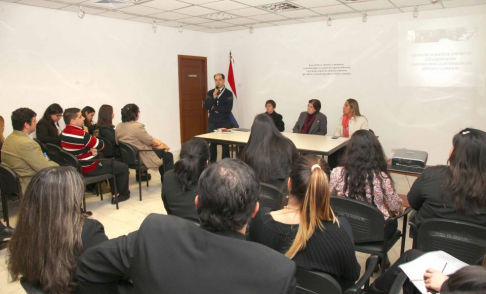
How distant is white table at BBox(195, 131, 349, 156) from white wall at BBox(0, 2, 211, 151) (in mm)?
2186

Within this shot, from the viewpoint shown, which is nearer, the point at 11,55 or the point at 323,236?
the point at 323,236

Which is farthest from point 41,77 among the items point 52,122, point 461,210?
point 461,210

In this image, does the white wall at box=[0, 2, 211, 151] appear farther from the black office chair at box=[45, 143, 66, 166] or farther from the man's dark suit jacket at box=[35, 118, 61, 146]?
the black office chair at box=[45, 143, 66, 166]

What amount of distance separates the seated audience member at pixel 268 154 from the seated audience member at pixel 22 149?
211 centimetres

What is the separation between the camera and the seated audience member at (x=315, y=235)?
1333 mm

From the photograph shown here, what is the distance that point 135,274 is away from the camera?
36.8 inches

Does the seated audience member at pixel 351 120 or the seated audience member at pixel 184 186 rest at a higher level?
the seated audience member at pixel 351 120

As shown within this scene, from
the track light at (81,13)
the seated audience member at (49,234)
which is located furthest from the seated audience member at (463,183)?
the track light at (81,13)

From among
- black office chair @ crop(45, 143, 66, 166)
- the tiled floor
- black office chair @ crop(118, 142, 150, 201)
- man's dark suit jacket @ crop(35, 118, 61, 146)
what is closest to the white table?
black office chair @ crop(118, 142, 150, 201)

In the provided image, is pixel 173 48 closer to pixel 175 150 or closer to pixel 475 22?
pixel 175 150

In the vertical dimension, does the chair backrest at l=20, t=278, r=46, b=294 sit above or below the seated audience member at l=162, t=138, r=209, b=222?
below

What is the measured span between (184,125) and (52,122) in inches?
123

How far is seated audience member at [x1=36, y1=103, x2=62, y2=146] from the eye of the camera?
14.0 ft

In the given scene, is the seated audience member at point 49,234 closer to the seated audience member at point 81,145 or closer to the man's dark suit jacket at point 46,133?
the seated audience member at point 81,145
